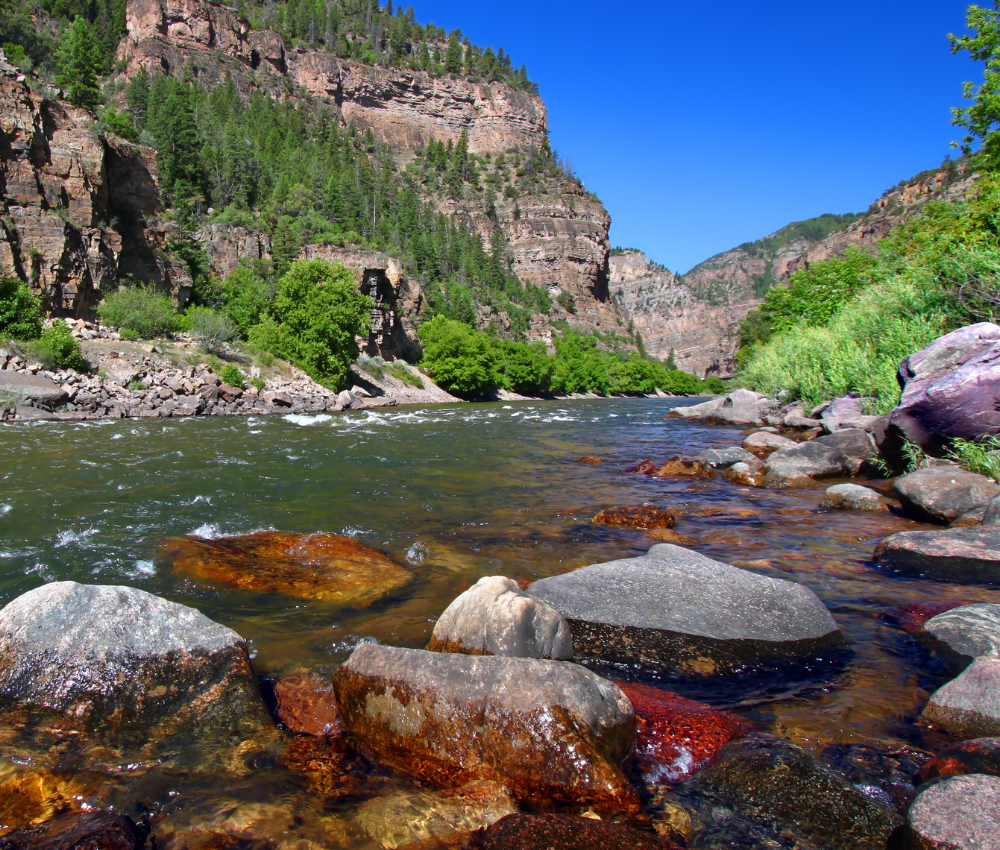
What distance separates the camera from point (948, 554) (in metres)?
6.93

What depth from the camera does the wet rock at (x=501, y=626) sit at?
4.74 metres

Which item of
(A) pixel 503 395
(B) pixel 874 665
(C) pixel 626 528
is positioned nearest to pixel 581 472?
(C) pixel 626 528

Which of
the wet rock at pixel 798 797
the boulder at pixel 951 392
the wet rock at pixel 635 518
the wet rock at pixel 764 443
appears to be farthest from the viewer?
the wet rock at pixel 764 443

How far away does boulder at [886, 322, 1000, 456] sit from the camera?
388 inches

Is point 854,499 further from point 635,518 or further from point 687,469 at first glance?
point 687,469

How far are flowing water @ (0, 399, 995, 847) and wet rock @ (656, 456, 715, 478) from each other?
94 cm

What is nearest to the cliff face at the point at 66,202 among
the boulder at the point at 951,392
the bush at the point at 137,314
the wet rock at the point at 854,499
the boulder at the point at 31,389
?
the bush at the point at 137,314

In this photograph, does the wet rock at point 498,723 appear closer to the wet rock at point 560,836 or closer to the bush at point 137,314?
the wet rock at point 560,836

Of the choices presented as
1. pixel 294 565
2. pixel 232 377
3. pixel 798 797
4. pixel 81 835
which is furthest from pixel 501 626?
pixel 232 377

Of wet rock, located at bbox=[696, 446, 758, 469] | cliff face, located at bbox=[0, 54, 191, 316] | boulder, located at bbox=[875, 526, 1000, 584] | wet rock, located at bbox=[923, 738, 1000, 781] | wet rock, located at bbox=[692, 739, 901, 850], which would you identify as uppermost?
cliff face, located at bbox=[0, 54, 191, 316]

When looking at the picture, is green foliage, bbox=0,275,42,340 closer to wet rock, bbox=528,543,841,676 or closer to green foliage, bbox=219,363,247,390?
green foliage, bbox=219,363,247,390

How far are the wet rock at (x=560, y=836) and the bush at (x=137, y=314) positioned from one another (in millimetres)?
42225

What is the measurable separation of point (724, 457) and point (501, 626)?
12.0 meters

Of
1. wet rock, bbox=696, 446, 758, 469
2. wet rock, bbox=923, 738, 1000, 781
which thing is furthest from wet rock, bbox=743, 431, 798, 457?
wet rock, bbox=923, 738, 1000, 781
